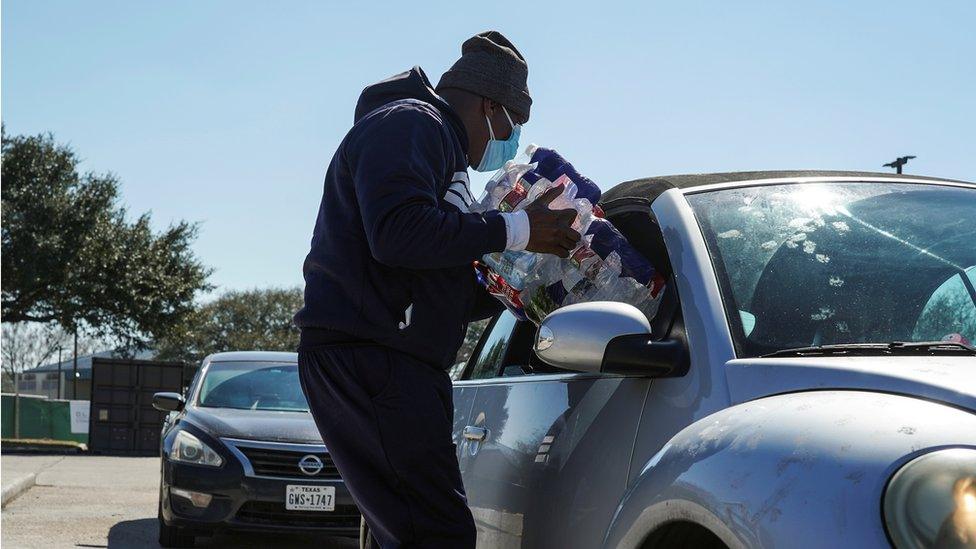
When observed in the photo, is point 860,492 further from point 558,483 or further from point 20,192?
point 20,192

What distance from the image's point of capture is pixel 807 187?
2955mm

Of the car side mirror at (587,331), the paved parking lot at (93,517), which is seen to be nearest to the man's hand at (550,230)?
the car side mirror at (587,331)

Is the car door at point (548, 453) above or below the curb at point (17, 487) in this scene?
above

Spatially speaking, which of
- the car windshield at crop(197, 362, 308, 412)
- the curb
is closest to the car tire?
the car windshield at crop(197, 362, 308, 412)

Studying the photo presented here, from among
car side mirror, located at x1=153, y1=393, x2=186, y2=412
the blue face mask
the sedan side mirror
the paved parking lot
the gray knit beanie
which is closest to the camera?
the sedan side mirror

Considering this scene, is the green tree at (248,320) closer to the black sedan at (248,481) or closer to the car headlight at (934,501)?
the black sedan at (248,481)

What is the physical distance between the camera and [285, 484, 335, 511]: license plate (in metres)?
8.55

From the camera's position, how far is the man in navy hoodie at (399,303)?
8.57 ft

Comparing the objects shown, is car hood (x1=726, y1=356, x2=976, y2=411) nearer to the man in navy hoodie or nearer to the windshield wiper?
the windshield wiper

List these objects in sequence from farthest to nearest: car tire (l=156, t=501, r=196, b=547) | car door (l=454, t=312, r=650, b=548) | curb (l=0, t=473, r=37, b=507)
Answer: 1. curb (l=0, t=473, r=37, b=507)
2. car tire (l=156, t=501, r=196, b=547)
3. car door (l=454, t=312, r=650, b=548)

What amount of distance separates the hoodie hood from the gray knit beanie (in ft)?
0.41

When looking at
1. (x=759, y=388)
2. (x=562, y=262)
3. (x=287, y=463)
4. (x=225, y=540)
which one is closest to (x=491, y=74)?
(x=562, y=262)

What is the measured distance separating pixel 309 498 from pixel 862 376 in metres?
6.98

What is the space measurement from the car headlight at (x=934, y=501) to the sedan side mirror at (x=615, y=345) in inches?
32.4
